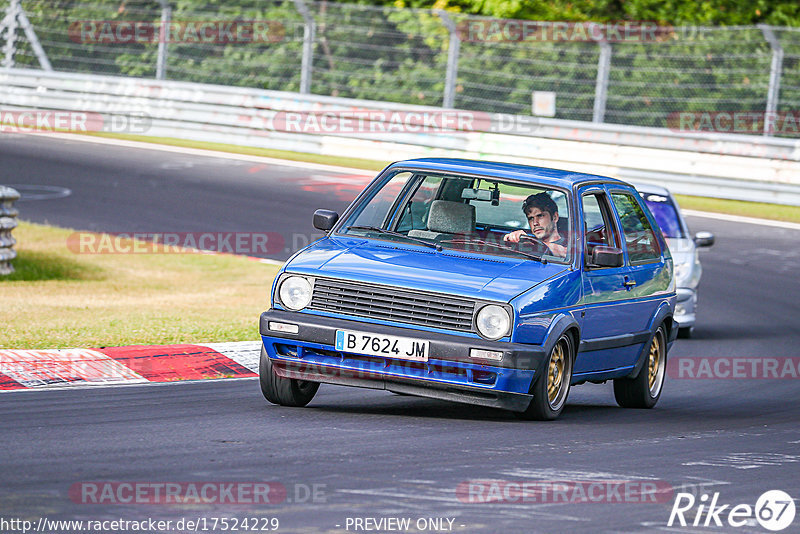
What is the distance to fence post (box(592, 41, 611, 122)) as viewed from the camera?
22594mm

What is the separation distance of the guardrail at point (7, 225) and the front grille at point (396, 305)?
22.6 feet

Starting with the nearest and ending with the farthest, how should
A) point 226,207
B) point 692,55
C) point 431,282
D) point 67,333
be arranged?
1. point 431,282
2. point 67,333
3. point 226,207
4. point 692,55

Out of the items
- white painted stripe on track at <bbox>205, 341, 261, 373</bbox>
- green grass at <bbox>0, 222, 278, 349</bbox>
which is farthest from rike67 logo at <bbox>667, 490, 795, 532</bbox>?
green grass at <bbox>0, 222, 278, 349</bbox>

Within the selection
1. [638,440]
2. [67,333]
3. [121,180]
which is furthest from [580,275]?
[121,180]

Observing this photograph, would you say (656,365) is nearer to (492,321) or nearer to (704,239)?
(492,321)

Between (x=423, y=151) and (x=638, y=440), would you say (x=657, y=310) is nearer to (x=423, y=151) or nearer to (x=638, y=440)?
(x=638, y=440)

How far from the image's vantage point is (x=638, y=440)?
7.82m

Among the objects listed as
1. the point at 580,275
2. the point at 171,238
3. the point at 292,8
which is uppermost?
the point at 292,8

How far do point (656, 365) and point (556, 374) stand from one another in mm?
1848

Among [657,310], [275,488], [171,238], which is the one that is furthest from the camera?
[171,238]

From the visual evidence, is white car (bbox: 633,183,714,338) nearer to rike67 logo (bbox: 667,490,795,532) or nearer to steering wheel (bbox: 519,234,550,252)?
steering wheel (bbox: 519,234,550,252)

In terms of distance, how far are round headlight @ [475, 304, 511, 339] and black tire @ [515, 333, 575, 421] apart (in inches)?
14.8

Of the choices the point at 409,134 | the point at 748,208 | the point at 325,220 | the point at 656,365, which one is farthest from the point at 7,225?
the point at 748,208

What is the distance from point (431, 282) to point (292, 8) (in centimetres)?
1841
